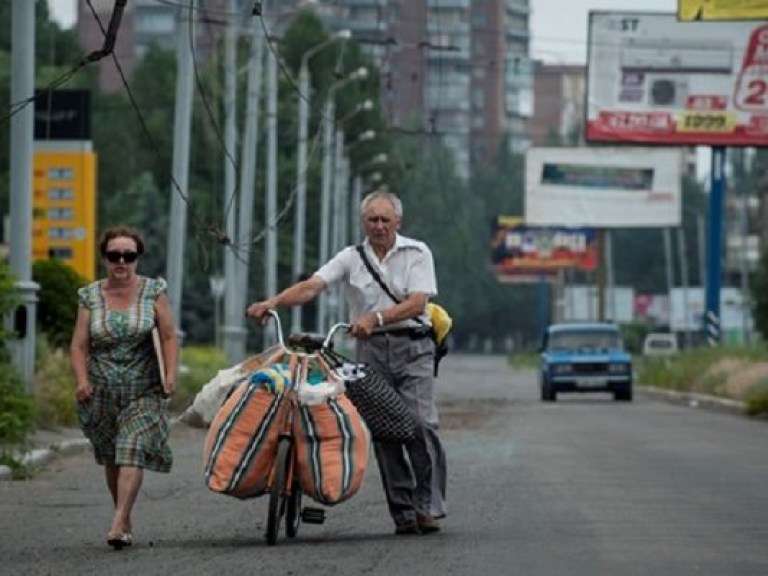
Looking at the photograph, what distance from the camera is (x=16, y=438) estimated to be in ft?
74.5

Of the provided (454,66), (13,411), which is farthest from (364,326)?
(454,66)

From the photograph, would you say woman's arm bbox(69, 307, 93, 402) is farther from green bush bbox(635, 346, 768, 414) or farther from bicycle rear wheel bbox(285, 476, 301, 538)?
green bush bbox(635, 346, 768, 414)

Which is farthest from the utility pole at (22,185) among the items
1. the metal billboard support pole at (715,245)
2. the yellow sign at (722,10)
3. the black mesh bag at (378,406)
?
the metal billboard support pole at (715,245)

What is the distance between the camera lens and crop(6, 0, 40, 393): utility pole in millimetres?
26578

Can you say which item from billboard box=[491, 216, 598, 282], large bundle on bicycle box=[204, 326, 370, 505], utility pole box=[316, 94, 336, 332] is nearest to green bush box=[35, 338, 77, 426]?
large bundle on bicycle box=[204, 326, 370, 505]

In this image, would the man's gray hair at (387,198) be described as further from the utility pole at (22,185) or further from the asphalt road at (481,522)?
the utility pole at (22,185)

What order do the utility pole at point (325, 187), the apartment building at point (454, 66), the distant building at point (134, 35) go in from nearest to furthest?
the apartment building at point (454, 66), the utility pole at point (325, 187), the distant building at point (134, 35)

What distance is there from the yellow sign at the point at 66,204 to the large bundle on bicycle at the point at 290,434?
3140cm

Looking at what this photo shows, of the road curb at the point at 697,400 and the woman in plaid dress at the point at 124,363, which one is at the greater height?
the woman in plaid dress at the point at 124,363

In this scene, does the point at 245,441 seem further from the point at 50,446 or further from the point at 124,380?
the point at 50,446

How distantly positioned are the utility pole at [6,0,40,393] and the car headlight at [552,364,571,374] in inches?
932

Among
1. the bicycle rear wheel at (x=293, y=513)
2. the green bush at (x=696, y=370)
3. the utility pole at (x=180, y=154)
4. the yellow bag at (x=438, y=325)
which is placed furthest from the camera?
the green bush at (x=696, y=370)

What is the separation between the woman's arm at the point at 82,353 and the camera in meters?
13.7

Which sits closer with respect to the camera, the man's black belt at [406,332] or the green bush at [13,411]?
the man's black belt at [406,332]
